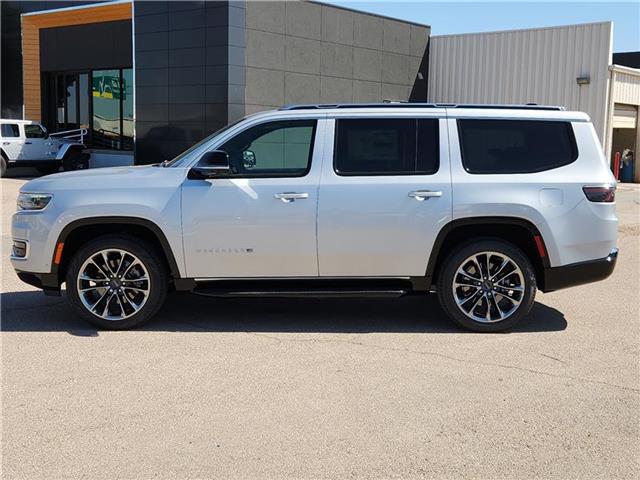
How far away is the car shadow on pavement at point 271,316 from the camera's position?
6391 mm

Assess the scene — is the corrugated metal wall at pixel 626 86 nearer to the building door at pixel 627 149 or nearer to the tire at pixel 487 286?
the building door at pixel 627 149

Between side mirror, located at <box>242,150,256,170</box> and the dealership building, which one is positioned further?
the dealership building

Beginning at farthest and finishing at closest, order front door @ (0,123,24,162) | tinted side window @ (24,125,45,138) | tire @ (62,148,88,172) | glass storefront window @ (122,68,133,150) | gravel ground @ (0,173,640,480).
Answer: glass storefront window @ (122,68,133,150)
tire @ (62,148,88,172)
tinted side window @ (24,125,45,138)
front door @ (0,123,24,162)
gravel ground @ (0,173,640,480)

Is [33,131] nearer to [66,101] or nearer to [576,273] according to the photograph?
[66,101]

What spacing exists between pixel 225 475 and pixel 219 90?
1729 centimetres

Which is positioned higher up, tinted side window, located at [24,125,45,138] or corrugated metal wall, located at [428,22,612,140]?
corrugated metal wall, located at [428,22,612,140]

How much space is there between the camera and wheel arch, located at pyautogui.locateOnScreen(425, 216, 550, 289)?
6215mm

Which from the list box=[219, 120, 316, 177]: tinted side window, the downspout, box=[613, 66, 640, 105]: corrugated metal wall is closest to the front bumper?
box=[219, 120, 316, 177]: tinted side window

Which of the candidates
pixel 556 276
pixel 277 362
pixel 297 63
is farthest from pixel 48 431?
pixel 297 63

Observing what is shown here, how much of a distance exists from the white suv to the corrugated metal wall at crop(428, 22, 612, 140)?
56.1ft

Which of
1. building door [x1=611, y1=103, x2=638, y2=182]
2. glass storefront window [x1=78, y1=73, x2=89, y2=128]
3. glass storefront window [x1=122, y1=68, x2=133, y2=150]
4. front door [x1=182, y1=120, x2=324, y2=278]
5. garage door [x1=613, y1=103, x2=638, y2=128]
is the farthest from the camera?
glass storefront window [x1=78, y1=73, x2=89, y2=128]

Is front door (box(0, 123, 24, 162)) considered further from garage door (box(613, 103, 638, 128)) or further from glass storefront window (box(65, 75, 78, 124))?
garage door (box(613, 103, 638, 128))

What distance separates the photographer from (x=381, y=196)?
6164 mm

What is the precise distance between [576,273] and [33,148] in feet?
67.0
